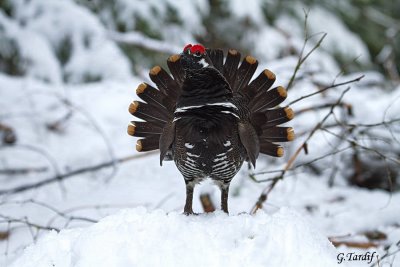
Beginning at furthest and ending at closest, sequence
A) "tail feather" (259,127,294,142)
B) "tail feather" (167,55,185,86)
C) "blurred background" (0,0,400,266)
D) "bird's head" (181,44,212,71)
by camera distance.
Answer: "blurred background" (0,0,400,266) < "tail feather" (259,127,294,142) < "tail feather" (167,55,185,86) < "bird's head" (181,44,212,71)

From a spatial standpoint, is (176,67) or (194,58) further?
(176,67)

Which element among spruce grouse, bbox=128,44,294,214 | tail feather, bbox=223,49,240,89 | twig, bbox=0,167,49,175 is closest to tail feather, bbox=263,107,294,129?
spruce grouse, bbox=128,44,294,214

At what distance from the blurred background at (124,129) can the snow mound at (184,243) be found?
1009 millimetres

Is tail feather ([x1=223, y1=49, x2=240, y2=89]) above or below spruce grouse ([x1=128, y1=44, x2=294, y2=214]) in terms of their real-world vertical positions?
above

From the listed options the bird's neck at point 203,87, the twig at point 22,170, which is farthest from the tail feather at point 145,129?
the twig at point 22,170

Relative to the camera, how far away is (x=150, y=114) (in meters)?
2.70

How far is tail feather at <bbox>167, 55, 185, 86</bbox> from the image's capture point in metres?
2.59

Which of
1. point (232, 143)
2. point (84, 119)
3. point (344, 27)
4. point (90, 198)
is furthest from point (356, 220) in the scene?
point (344, 27)

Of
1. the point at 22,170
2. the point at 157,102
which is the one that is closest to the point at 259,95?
the point at 157,102

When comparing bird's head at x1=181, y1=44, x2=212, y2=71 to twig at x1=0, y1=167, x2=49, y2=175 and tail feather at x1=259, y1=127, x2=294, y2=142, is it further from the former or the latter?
twig at x1=0, y1=167, x2=49, y2=175

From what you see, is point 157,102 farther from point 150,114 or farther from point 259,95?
point 259,95

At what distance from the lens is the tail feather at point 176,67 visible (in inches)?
102

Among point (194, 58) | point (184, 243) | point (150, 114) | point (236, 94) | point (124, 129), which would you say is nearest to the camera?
point (184, 243)

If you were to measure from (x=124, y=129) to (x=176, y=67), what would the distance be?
275 cm
